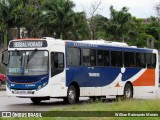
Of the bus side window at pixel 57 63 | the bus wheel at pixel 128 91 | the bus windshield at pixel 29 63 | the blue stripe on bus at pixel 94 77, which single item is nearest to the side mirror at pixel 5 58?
the bus windshield at pixel 29 63

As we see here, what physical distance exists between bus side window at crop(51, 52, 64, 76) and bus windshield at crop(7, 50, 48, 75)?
308 mm

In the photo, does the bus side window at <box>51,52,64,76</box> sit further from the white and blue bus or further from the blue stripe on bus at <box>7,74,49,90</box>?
the blue stripe on bus at <box>7,74,49,90</box>

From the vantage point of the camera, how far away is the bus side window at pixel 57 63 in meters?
19.3

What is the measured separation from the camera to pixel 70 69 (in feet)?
66.3

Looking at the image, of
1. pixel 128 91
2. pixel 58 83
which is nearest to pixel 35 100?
pixel 58 83

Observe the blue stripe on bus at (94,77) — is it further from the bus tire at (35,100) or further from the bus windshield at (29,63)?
the bus tire at (35,100)

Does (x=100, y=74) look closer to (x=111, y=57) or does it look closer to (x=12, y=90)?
(x=111, y=57)

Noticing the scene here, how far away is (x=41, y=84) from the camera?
62.4ft

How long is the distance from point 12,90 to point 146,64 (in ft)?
30.0

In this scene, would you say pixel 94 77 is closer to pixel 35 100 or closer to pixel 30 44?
pixel 35 100

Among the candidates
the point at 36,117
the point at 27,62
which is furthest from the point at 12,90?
the point at 36,117

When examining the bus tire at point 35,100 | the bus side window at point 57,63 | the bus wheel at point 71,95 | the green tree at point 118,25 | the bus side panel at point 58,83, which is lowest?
the bus tire at point 35,100

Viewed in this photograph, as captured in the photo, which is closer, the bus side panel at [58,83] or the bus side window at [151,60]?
the bus side panel at [58,83]

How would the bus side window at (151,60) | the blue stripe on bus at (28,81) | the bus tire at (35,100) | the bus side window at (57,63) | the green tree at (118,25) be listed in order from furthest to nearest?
the green tree at (118,25), the bus side window at (151,60), the bus tire at (35,100), the bus side window at (57,63), the blue stripe on bus at (28,81)
